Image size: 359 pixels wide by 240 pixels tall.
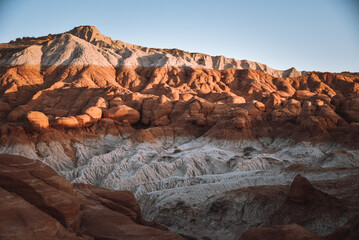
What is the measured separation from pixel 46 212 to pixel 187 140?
3530 centimetres

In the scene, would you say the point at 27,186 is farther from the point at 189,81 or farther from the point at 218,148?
the point at 189,81

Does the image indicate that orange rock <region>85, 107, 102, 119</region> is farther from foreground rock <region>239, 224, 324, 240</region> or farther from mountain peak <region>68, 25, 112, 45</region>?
mountain peak <region>68, 25, 112, 45</region>

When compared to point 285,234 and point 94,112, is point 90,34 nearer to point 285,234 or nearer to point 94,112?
point 94,112

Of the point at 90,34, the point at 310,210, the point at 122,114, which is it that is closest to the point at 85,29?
the point at 90,34

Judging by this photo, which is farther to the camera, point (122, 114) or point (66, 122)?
point (122, 114)

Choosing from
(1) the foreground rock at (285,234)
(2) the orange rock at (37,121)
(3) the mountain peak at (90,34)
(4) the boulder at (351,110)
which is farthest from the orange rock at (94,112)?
(3) the mountain peak at (90,34)

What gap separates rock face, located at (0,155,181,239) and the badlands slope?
15.8 feet

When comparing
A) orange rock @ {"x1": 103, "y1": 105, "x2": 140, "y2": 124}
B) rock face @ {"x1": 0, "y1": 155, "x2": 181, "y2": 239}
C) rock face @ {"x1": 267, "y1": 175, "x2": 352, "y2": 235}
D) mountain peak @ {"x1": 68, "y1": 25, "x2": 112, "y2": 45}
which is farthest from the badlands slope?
mountain peak @ {"x1": 68, "y1": 25, "x2": 112, "y2": 45}

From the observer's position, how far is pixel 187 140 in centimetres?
4316

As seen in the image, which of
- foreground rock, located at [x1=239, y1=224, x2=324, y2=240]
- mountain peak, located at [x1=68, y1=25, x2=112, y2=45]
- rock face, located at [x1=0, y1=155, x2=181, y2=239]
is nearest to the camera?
rock face, located at [x1=0, y1=155, x2=181, y2=239]

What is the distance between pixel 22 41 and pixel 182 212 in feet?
321

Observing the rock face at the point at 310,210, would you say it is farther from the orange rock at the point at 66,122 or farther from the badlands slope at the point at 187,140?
the orange rock at the point at 66,122

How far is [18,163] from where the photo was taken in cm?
912

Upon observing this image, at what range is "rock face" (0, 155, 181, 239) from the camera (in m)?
7.24
